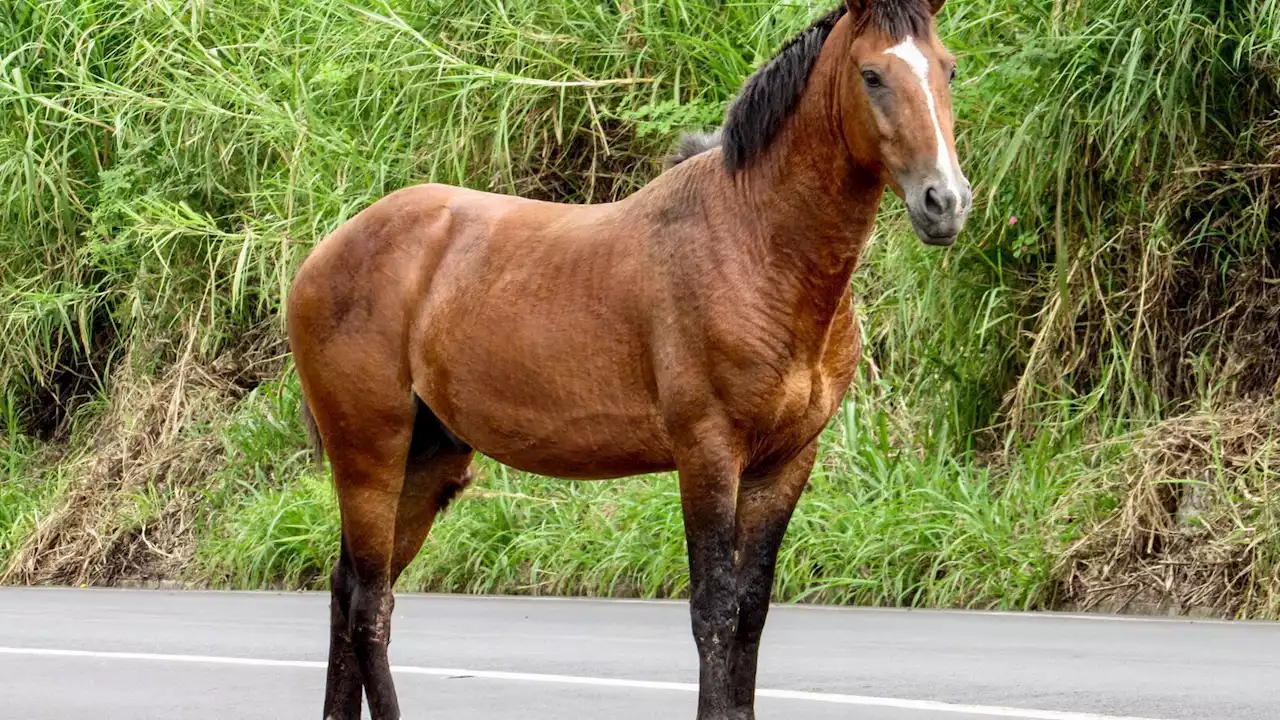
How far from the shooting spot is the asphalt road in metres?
6.88

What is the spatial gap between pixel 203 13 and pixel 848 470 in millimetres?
8232

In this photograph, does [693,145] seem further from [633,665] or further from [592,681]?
[633,665]

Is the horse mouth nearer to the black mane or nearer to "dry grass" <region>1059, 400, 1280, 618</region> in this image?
the black mane

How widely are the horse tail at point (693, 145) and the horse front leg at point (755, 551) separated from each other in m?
1.01

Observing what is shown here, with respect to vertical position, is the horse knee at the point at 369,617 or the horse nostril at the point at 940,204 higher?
the horse nostril at the point at 940,204

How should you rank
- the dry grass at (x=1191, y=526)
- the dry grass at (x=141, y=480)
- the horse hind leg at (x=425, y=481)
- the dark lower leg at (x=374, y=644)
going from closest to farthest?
the dark lower leg at (x=374, y=644), the horse hind leg at (x=425, y=481), the dry grass at (x=1191, y=526), the dry grass at (x=141, y=480)

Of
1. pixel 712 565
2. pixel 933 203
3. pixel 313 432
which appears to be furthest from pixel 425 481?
pixel 933 203

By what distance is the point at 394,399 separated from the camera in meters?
6.07

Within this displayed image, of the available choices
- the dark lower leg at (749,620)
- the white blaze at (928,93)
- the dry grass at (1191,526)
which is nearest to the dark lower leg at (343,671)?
the dark lower leg at (749,620)

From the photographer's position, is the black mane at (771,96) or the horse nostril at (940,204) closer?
the horse nostril at (940,204)

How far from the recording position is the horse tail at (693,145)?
5910 mm

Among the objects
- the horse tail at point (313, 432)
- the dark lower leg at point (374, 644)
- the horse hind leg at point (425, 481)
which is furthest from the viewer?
the horse tail at point (313, 432)

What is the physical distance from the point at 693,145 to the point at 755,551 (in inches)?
51.6

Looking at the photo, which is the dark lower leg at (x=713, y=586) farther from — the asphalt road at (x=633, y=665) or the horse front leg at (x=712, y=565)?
the asphalt road at (x=633, y=665)
